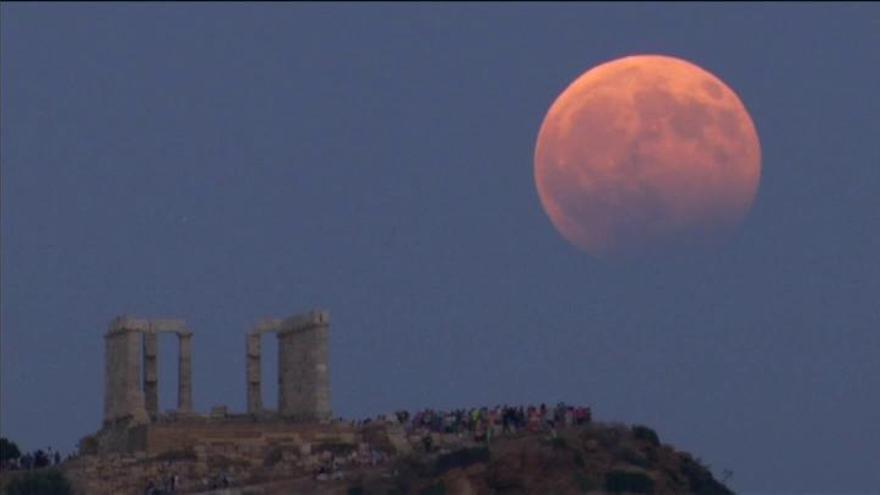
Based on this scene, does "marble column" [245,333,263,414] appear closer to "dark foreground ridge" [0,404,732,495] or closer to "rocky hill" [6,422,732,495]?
"dark foreground ridge" [0,404,732,495]

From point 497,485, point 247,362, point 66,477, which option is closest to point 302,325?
point 247,362

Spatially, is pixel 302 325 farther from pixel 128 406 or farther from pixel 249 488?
pixel 249 488

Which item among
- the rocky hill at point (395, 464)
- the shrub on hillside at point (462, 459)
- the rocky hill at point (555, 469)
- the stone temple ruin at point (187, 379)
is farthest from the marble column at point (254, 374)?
the shrub on hillside at point (462, 459)

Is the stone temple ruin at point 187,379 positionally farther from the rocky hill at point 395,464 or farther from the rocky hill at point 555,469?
the rocky hill at point 555,469

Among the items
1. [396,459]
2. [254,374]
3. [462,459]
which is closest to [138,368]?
[254,374]

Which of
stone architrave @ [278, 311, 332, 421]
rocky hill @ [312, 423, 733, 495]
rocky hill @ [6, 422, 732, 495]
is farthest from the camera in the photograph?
stone architrave @ [278, 311, 332, 421]

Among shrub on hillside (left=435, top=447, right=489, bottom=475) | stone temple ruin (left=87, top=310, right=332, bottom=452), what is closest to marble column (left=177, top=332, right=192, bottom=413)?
stone temple ruin (left=87, top=310, right=332, bottom=452)

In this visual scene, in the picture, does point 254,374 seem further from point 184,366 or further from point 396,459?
point 396,459

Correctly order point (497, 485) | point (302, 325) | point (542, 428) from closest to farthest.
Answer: point (497, 485), point (542, 428), point (302, 325)
